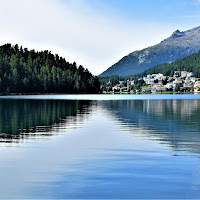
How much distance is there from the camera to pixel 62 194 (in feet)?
40.3

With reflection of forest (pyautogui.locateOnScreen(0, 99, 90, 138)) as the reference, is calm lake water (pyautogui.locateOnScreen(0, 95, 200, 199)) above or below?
below

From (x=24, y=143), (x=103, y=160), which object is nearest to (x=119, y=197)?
(x=103, y=160)

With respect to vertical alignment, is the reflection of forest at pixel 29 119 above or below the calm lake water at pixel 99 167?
above

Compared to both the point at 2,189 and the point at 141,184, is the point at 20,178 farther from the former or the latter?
the point at 141,184

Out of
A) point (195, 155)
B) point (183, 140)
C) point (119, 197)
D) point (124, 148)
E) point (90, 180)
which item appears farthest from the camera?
point (183, 140)

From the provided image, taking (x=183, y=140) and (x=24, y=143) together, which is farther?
(x=183, y=140)

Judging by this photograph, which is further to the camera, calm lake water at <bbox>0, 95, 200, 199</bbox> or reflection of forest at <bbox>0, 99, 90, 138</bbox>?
reflection of forest at <bbox>0, 99, 90, 138</bbox>

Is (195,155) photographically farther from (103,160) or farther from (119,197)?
(119,197)

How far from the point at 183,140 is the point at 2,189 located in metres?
15.7

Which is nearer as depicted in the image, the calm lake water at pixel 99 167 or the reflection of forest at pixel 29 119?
the calm lake water at pixel 99 167

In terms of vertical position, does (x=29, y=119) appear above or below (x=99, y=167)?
above

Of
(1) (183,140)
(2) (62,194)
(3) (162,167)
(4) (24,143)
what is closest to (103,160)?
(3) (162,167)

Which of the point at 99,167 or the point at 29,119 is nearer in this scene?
the point at 99,167

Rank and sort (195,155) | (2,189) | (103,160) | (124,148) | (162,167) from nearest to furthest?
(2,189) → (162,167) → (103,160) → (195,155) → (124,148)
